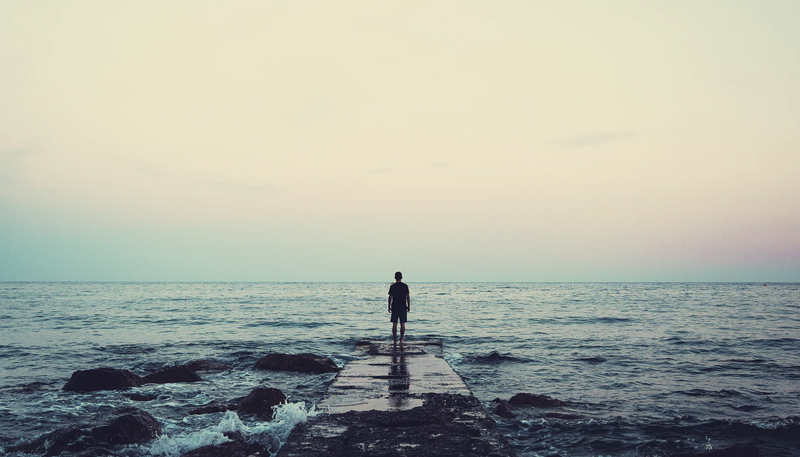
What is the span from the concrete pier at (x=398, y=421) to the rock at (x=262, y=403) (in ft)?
3.49

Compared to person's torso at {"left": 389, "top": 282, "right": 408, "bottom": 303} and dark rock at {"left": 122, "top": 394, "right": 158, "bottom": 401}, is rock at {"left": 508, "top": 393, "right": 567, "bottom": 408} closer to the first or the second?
person's torso at {"left": 389, "top": 282, "right": 408, "bottom": 303}

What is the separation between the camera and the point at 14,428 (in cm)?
812

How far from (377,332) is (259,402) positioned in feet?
47.3

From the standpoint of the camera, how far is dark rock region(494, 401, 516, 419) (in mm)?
8773

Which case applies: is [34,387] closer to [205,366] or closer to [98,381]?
[98,381]

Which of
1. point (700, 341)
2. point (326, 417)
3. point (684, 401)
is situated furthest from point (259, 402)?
point (700, 341)

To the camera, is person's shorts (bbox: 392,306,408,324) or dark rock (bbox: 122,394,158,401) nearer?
dark rock (bbox: 122,394,158,401)

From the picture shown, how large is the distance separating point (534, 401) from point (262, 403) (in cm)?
497

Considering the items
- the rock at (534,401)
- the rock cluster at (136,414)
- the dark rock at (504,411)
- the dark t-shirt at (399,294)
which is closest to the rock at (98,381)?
the rock cluster at (136,414)

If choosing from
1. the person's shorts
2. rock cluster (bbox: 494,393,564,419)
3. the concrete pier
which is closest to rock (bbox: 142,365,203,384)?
the concrete pier

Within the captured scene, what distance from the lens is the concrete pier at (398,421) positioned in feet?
17.5

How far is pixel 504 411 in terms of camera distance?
8852 millimetres

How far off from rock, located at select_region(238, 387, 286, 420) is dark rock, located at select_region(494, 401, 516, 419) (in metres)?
3.79

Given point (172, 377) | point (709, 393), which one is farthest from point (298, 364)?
point (709, 393)
